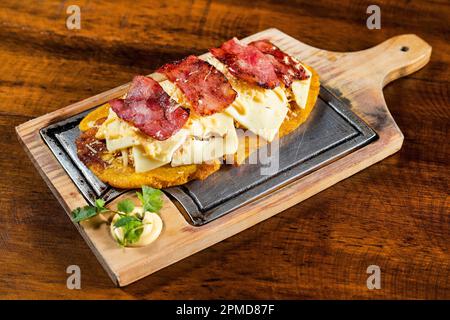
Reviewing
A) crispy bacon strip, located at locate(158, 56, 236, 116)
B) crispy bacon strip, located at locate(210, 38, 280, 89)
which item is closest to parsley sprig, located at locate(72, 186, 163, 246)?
crispy bacon strip, located at locate(158, 56, 236, 116)

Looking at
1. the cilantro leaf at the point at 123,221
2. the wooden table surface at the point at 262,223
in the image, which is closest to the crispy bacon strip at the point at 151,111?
the cilantro leaf at the point at 123,221

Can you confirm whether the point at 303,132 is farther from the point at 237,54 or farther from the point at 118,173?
the point at 118,173

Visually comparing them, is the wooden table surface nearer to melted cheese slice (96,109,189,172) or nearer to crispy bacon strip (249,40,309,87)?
melted cheese slice (96,109,189,172)

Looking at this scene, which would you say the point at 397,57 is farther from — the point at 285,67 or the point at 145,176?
the point at 145,176

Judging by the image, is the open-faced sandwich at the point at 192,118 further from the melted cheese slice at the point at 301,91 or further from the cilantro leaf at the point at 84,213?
the cilantro leaf at the point at 84,213

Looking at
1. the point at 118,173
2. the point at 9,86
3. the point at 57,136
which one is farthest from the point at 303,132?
the point at 9,86

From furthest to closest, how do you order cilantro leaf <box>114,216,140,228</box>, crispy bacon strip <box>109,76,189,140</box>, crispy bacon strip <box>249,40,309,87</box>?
crispy bacon strip <box>249,40,309,87</box> → crispy bacon strip <box>109,76,189,140</box> → cilantro leaf <box>114,216,140,228</box>
